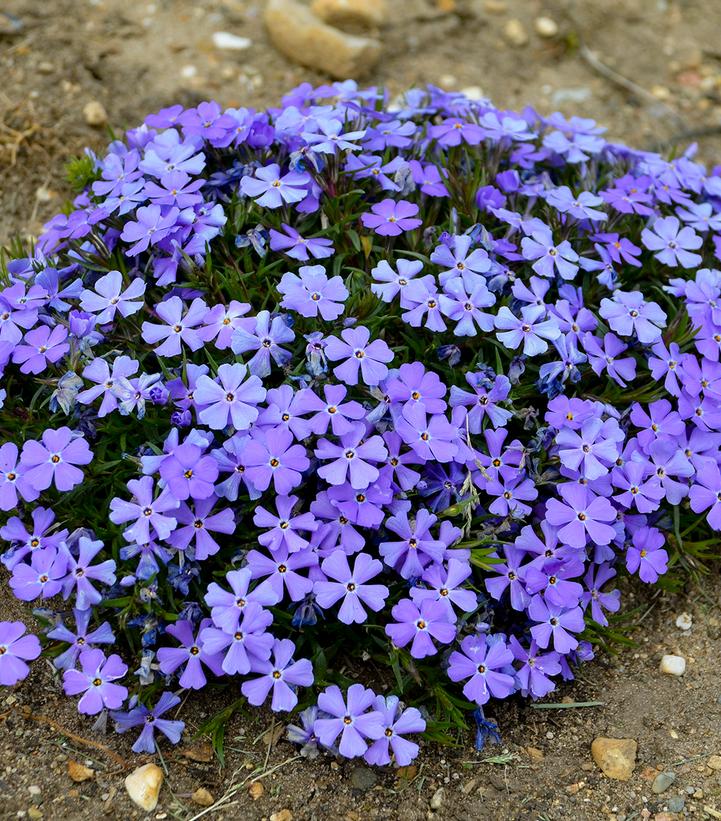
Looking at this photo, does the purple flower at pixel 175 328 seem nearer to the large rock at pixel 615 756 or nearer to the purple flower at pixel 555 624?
the purple flower at pixel 555 624

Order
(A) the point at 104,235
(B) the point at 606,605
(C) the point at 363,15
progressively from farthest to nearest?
(C) the point at 363,15
(A) the point at 104,235
(B) the point at 606,605

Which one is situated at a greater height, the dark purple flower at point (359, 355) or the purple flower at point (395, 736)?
the dark purple flower at point (359, 355)

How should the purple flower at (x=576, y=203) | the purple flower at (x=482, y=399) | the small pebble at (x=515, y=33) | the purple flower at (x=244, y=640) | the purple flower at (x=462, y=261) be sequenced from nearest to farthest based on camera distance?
the purple flower at (x=244, y=640)
the purple flower at (x=482, y=399)
the purple flower at (x=462, y=261)
the purple flower at (x=576, y=203)
the small pebble at (x=515, y=33)

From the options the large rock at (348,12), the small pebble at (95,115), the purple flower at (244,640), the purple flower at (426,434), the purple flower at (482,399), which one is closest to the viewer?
the purple flower at (244,640)

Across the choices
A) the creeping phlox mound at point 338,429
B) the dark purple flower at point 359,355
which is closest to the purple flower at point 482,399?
the creeping phlox mound at point 338,429

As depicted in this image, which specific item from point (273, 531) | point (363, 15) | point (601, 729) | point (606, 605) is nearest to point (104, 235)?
point (273, 531)

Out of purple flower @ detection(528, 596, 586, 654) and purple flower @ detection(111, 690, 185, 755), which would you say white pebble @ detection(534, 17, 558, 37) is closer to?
purple flower @ detection(528, 596, 586, 654)

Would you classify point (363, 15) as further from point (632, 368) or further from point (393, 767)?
point (393, 767)

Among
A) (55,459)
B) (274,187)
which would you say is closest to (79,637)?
(55,459)
